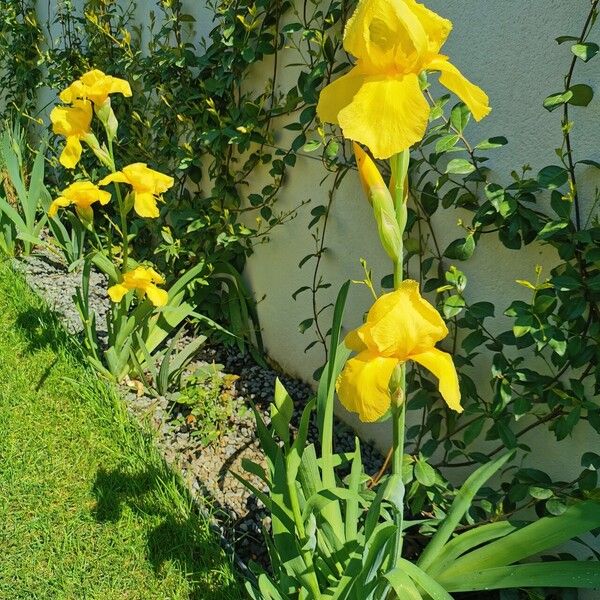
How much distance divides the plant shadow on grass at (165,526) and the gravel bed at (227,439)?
0.30 ft

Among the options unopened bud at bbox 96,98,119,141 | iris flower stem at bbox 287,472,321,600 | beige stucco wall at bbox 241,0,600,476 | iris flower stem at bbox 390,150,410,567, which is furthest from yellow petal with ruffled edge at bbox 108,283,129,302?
iris flower stem at bbox 390,150,410,567

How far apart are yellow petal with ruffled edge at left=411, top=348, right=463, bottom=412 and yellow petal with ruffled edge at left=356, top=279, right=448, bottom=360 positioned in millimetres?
16

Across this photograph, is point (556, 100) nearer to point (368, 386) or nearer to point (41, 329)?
point (368, 386)

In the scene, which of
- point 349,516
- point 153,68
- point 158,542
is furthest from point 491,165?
point 153,68

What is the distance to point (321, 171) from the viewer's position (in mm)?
2525

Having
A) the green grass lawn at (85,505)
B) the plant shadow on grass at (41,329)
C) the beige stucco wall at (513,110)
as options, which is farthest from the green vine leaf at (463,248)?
the plant shadow on grass at (41,329)

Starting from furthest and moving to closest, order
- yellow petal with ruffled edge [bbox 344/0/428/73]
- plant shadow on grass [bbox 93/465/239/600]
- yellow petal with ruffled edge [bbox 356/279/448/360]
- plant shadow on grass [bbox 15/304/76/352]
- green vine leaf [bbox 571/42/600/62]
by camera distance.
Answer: plant shadow on grass [bbox 15/304/76/352] < plant shadow on grass [bbox 93/465/239/600] < green vine leaf [bbox 571/42/600/62] < yellow petal with ruffled edge [bbox 356/279/448/360] < yellow petal with ruffled edge [bbox 344/0/428/73]

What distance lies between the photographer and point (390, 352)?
3.63 ft

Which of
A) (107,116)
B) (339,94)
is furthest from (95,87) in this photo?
(339,94)

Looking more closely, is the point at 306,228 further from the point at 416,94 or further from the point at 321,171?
the point at 416,94

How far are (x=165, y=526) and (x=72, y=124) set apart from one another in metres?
1.55

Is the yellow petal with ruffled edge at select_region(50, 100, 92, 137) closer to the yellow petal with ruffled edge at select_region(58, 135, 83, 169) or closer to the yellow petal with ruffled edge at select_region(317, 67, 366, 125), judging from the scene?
the yellow petal with ruffled edge at select_region(58, 135, 83, 169)

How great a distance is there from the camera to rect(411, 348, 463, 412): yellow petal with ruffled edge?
1.09 metres

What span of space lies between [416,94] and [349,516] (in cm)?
103
